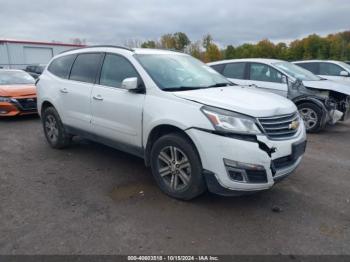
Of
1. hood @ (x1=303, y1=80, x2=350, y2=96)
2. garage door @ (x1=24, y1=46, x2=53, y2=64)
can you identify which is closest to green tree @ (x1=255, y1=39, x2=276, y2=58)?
garage door @ (x1=24, y1=46, x2=53, y2=64)

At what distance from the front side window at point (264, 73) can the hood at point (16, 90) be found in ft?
20.1

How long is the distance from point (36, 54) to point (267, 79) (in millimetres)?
28759

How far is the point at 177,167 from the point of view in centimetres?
350

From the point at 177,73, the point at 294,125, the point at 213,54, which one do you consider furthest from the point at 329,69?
the point at 213,54

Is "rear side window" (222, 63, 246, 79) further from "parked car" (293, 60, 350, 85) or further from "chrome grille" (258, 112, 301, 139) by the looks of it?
"chrome grille" (258, 112, 301, 139)

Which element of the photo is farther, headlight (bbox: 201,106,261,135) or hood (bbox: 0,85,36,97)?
hood (bbox: 0,85,36,97)

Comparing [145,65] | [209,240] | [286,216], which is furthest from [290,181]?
[145,65]

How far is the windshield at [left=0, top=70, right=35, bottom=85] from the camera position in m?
9.15

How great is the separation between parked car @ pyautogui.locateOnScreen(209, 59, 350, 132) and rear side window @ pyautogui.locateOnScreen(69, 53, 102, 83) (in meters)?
3.82

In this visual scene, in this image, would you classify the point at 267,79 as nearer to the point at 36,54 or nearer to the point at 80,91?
the point at 80,91

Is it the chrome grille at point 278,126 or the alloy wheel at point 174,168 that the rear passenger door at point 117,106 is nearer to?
the alloy wheel at point 174,168

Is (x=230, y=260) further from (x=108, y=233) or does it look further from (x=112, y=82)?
(x=112, y=82)

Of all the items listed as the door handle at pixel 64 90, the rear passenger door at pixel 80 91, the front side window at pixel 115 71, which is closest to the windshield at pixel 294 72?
the front side window at pixel 115 71

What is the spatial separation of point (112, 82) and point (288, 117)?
2418 millimetres
